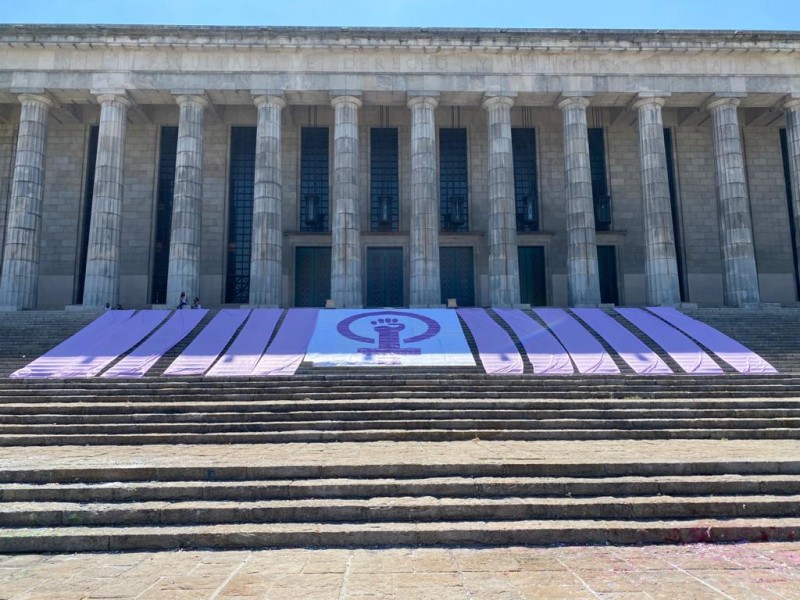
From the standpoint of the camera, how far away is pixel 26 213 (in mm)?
22328

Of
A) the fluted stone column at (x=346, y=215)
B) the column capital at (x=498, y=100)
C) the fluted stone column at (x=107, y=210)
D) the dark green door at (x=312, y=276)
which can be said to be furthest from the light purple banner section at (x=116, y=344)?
the column capital at (x=498, y=100)

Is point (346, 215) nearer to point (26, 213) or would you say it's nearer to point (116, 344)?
point (116, 344)

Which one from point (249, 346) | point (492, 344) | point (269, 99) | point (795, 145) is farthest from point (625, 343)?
point (269, 99)

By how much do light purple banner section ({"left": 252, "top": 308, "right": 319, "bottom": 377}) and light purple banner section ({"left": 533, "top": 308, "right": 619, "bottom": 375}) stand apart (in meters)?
7.62

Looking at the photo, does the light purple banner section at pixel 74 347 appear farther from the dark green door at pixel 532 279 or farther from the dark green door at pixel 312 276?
the dark green door at pixel 532 279

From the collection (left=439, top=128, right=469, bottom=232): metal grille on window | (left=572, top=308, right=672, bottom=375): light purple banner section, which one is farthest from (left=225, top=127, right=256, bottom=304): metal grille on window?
(left=572, top=308, right=672, bottom=375): light purple banner section

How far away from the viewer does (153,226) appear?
2625cm

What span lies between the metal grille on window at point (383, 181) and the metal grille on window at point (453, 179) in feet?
7.34

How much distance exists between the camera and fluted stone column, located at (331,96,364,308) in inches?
887

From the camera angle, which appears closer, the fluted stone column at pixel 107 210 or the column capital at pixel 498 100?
the fluted stone column at pixel 107 210

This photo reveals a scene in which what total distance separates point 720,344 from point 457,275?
12335 mm

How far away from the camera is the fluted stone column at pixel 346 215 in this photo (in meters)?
→ 22.5

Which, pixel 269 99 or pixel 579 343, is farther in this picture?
pixel 269 99

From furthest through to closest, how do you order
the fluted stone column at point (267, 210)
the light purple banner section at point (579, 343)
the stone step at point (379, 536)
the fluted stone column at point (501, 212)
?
the fluted stone column at point (501, 212) < the fluted stone column at point (267, 210) < the light purple banner section at point (579, 343) < the stone step at point (379, 536)
